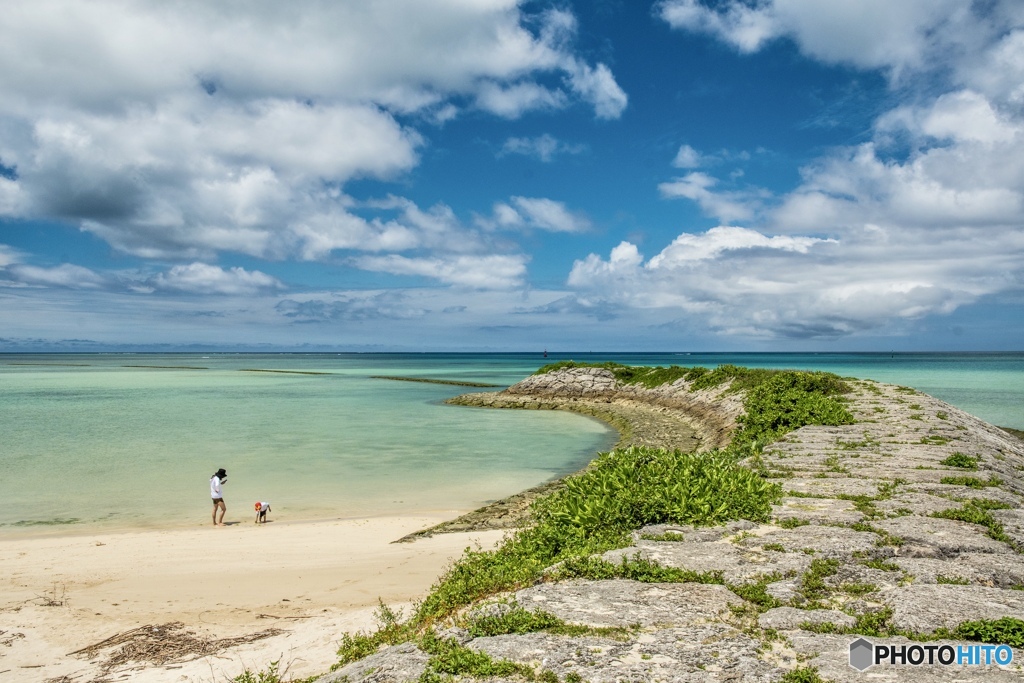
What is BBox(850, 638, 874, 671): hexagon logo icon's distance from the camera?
4707mm

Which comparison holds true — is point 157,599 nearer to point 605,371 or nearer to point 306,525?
point 306,525

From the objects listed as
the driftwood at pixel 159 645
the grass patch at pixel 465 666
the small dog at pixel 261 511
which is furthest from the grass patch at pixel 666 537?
the small dog at pixel 261 511

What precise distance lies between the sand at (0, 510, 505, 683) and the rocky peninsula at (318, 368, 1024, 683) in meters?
2.87

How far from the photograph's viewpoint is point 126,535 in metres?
15.8

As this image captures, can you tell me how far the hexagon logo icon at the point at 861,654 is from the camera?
4707 mm

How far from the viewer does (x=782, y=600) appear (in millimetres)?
6023

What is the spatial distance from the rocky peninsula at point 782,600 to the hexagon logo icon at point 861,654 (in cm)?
6

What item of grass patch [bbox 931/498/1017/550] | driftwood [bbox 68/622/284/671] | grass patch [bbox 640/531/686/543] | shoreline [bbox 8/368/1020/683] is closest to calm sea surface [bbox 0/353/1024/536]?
shoreline [bbox 8/368/1020/683]

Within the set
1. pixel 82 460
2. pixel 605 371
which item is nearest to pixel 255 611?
pixel 82 460

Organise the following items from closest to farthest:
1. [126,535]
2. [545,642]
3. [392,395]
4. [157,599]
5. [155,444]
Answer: [545,642] < [157,599] < [126,535] < [155,444] < [392,395]

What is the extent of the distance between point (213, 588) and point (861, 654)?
1133 cm

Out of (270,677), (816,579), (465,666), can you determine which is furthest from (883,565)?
(270,677)

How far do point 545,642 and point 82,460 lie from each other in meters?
29.0

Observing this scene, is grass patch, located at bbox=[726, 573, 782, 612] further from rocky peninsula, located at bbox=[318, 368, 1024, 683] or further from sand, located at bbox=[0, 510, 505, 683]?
sand, located at bbox=[0, 510, 505, 683]
